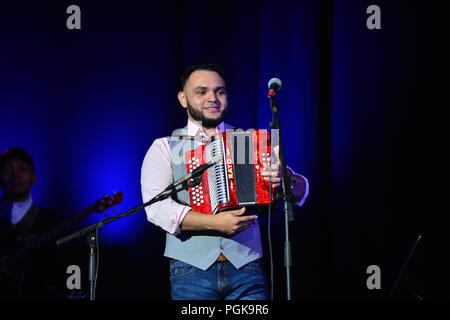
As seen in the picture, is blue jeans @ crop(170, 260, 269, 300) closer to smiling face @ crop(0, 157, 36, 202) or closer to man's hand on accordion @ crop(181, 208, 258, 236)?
man's hand on accordion @ crop(181, 208, 258, 236)

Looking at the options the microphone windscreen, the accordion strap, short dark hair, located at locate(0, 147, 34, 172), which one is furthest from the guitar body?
the microphone windscreen

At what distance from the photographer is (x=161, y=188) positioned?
101 inches

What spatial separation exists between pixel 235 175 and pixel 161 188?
0.45 meters

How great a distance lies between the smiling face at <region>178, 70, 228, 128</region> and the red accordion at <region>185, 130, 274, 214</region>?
34cm

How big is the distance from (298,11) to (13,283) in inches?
114

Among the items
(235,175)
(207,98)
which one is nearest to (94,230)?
(235,175)

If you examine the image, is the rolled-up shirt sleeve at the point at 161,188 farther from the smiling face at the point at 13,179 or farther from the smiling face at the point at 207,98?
the smiling face at the point at 13,179

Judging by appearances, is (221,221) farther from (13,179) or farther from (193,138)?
(13,179)

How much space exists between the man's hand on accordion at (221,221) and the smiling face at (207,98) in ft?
2.23

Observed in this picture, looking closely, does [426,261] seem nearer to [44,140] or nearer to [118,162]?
[118,162]

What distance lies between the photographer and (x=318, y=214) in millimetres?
3414

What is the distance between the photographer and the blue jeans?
7.75 feet

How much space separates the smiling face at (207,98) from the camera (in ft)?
9.14

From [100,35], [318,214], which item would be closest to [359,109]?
[318,214]
